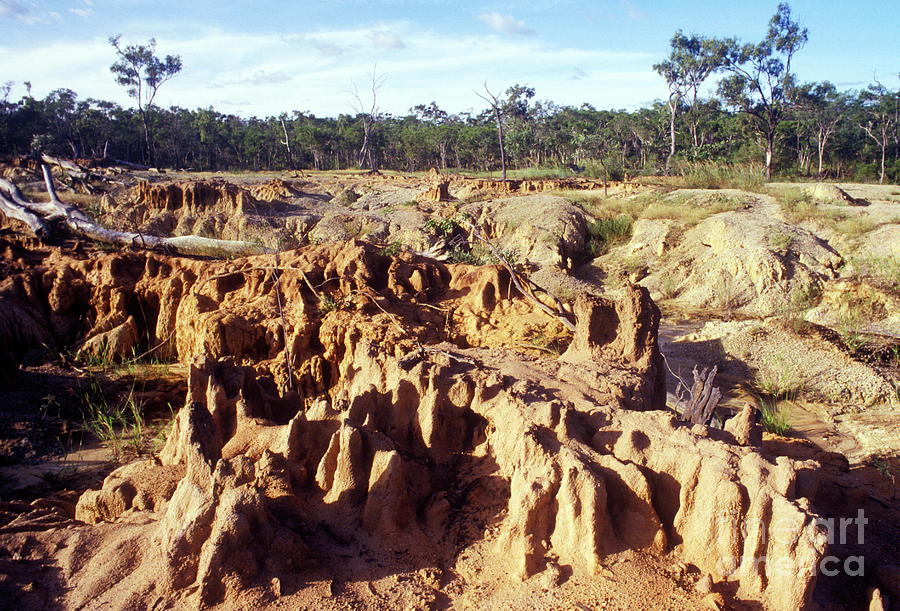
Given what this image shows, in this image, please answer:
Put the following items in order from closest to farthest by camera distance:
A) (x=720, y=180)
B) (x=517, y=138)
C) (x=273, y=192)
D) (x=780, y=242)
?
(x=780, y=242) → (x=720, y=180) → (x=273, y=192) → (x=517, y=138)

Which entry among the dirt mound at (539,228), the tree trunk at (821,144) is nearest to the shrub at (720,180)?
the dirt mound at (539,228)

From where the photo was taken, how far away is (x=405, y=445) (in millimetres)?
3973

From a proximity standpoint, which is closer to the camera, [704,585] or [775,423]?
[704,585]

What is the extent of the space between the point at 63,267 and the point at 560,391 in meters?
8.94

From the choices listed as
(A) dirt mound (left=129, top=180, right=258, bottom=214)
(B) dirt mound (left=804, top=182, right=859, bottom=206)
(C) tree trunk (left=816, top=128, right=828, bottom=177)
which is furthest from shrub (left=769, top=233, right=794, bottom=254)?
(C) tree trunk (left=816, top=128, right=828, bottom=177)

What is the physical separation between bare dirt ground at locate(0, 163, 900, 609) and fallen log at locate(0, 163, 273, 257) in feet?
5.49

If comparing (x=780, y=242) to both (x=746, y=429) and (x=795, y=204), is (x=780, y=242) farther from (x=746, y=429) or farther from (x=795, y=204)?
(x=746, y=429)

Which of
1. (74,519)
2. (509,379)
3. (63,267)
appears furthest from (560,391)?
(63,267)

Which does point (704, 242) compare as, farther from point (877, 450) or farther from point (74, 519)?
point (74, 519)

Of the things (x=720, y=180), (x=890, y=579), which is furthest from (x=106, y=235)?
(x=720, y=180)

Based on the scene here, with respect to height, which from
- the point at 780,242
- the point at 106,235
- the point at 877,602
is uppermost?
the point at 106,235

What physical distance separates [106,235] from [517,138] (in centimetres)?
3349

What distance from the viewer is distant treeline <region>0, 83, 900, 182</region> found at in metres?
32.2

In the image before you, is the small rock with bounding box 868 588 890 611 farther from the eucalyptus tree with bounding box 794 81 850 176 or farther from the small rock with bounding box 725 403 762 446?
the eucalyptus tree with bounding box 794 81 850 176
